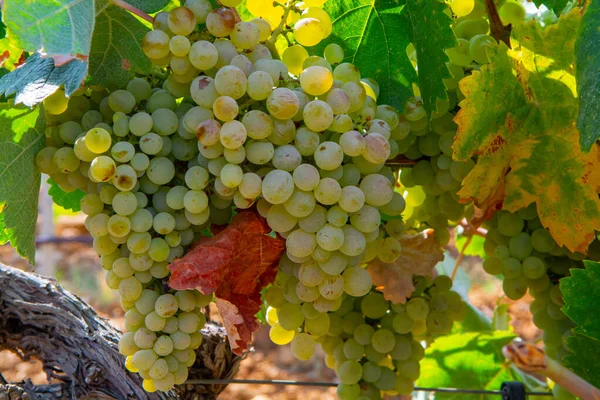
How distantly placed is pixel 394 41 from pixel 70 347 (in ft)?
1.72

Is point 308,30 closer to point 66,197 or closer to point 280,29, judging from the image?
point 280,29

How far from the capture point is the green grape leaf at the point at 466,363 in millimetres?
1148

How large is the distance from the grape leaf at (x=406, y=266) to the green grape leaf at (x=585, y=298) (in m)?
0.19

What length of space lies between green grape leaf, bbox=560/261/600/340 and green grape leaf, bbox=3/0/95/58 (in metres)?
0.50

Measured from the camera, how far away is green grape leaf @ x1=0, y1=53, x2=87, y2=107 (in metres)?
0.55

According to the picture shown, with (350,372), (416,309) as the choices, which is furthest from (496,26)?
(350,372)

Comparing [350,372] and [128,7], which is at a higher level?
[128,7]

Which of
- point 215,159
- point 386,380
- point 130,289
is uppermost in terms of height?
point 215,159

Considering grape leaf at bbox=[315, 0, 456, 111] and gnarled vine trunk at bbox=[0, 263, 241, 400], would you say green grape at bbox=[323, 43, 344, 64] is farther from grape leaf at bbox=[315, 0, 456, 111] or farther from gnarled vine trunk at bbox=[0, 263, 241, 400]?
gnarled vine trunk at bbox=[0, 263, 241, 400]

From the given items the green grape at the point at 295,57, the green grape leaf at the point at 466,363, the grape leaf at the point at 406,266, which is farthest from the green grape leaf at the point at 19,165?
the green grape leaf at the point at 466,363

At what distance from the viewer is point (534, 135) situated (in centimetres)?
72

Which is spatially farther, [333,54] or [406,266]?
[406,266]

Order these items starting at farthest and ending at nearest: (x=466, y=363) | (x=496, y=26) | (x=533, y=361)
Result: (x=466, y=363), (x=496, y=26), (x=533, y=361)

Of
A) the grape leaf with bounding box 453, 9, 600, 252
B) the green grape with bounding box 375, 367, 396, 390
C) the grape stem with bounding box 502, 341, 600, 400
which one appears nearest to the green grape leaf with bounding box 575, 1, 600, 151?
the grape leaf with bounding box 453, 9, 600, 252
